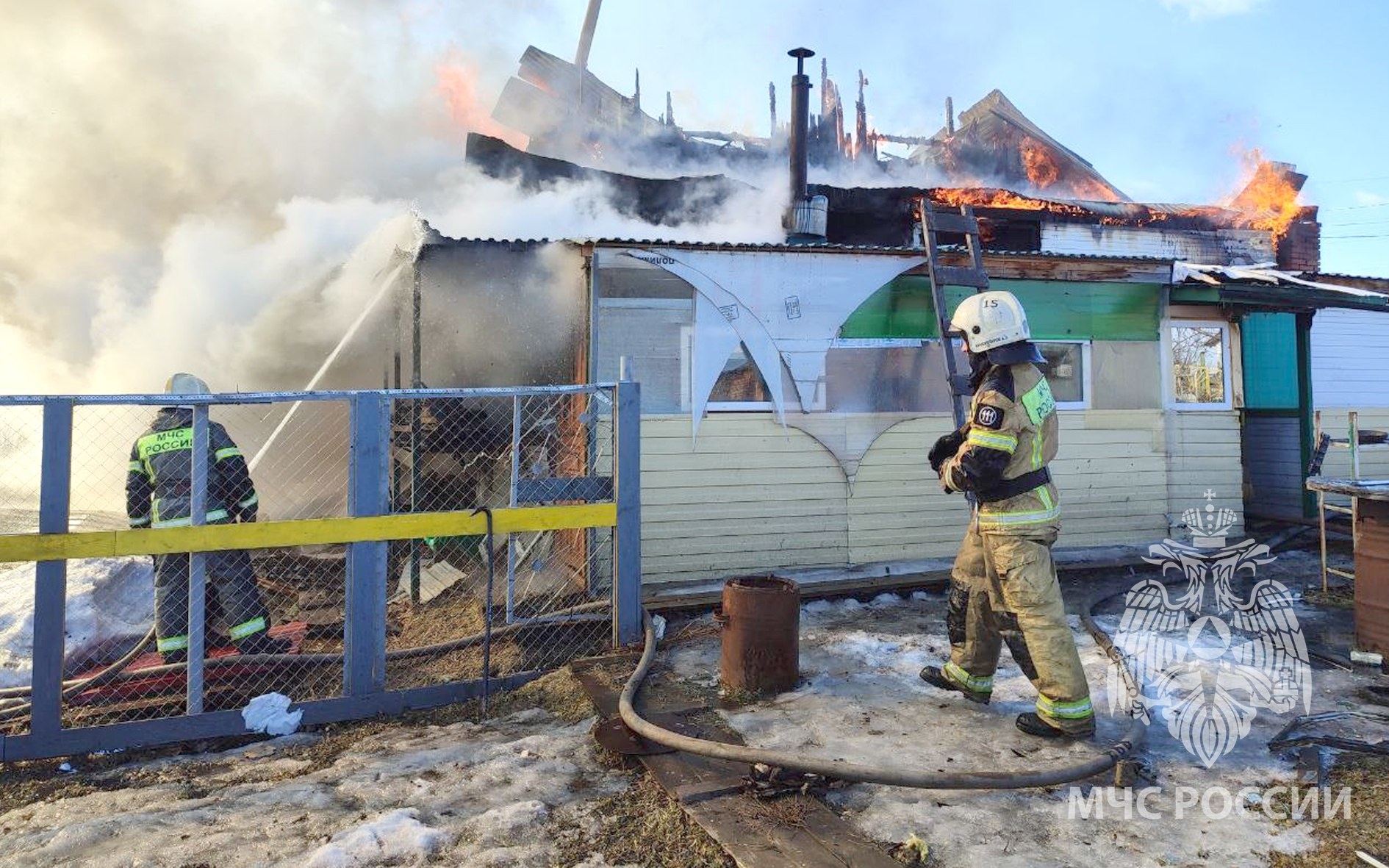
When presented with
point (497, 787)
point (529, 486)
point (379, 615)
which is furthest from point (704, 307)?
point (497, 787)

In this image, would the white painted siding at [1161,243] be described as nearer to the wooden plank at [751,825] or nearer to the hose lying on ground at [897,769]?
the hose lying on ground at [897,769]

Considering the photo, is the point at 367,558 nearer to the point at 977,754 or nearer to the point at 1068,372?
the point at 977,754

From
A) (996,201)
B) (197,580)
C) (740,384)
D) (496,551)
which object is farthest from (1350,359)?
(197,580)

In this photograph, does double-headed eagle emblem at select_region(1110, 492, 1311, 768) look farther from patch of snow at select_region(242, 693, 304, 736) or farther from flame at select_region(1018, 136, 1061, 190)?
flame at select_region(1018, 136, 1061, 190)

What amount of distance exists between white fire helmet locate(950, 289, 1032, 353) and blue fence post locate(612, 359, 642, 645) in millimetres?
2243

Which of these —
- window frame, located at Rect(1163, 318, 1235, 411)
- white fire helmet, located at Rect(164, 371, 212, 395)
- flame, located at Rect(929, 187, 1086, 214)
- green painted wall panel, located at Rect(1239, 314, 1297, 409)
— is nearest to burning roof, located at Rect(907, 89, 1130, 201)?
flame, located at Rect(929, 187, 1086, 214)

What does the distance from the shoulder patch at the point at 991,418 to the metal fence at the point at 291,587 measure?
2.31m

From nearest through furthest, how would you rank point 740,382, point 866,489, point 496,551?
point 740,382 < point 866,489 < point 496,551

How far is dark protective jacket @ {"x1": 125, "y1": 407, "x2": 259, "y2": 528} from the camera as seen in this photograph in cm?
505

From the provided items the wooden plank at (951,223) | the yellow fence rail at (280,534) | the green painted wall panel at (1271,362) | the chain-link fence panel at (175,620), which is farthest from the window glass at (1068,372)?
the chain-link fence panel at (175,620)

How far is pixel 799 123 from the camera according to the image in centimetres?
1409

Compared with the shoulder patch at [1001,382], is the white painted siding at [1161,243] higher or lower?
higher

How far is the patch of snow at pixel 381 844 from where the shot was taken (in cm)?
291

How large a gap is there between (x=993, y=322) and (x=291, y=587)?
24.8 feet
